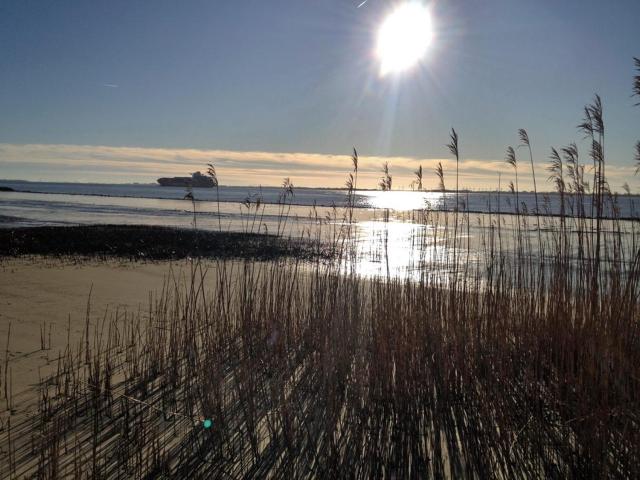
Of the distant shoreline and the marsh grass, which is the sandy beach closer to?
the marsh grass

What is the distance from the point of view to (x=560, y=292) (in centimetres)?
413

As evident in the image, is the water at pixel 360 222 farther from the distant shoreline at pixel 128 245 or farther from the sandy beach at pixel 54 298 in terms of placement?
the sandy beach at pixel 54 298

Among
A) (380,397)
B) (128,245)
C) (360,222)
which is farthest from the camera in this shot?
(360,222)

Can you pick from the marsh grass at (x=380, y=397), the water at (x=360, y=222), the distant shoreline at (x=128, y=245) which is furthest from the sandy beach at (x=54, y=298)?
the water at (x=360, y=222)

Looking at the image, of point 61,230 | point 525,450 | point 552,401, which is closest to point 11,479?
point 525,450

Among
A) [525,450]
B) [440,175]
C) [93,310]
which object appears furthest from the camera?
[93,310]

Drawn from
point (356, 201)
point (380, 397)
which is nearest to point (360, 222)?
point (356, 201)

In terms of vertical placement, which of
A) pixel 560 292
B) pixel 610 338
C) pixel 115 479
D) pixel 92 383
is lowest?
pixel 115 479

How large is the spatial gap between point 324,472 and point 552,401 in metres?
1.64

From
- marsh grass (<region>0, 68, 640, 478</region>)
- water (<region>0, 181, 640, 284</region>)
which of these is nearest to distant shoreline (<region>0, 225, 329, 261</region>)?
water (<region>0, 181, 640, 284</region>)

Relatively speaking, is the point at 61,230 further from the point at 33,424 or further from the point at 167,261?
the point at 33,424

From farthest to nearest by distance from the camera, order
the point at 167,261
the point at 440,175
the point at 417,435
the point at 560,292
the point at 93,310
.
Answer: the point at 167,261 → the point at 93,310 → the point at 440,175 → the point at 560,292 → the point at 417,435

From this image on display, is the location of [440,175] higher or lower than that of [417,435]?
higher

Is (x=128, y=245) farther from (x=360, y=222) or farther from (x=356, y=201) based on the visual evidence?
(x=360, y=222)
